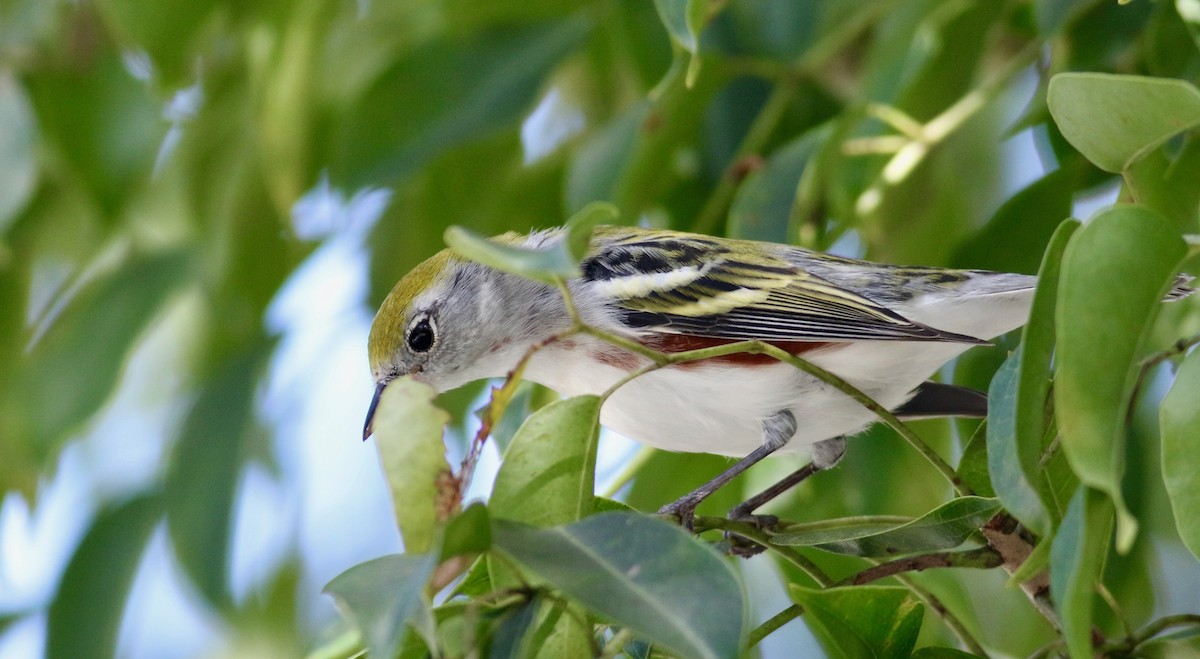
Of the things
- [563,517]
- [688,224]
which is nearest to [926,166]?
[688,224]

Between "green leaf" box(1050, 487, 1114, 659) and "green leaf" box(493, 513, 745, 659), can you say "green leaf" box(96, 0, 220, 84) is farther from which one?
"green leaf" box(1050, 487, 1114, 659)

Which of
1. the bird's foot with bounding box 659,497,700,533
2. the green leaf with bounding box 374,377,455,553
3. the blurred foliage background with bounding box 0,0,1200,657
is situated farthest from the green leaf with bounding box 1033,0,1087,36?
the green leaf with bounding box 374,377,455,553

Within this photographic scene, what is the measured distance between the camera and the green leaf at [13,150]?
2.37 metres

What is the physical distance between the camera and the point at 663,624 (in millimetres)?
980

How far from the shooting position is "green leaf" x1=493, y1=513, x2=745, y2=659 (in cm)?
96

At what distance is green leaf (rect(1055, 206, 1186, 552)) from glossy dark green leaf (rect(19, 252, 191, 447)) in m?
2.11

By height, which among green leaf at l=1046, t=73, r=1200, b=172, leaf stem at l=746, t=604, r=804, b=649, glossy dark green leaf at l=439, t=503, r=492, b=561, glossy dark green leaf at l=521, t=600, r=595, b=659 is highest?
green leaf at l=1046, t=73, r=1200, b=172

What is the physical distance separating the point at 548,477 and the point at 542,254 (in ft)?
1.02

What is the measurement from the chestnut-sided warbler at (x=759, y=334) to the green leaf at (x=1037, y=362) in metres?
0.58

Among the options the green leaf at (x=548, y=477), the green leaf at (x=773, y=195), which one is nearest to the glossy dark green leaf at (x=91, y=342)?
the green leaf at (x=773, y=195)

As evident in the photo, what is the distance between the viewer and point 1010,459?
1087 mm

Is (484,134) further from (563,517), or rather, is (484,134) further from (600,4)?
(563,517)

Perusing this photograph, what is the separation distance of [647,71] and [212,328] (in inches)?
60.4

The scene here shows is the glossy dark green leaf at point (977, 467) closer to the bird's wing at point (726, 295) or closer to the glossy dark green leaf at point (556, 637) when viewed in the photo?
the bird's wing at point (726, 295)
